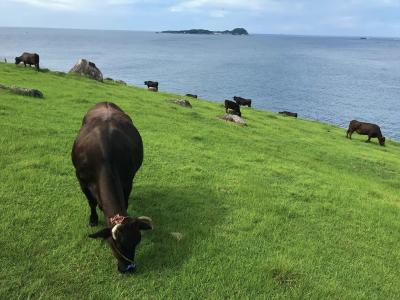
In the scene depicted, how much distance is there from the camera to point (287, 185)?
1299cm

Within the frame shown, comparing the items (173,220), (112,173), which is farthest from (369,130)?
(112,173)

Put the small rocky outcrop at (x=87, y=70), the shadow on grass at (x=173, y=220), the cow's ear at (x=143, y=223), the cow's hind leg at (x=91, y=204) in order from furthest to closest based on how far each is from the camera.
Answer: the small rocky outcrop at (x=87, y=70), the cow's hind leg at (x=91, y=204), the shadow on grass at (x=173, y=220), the cow's ear at (x=143, y=223)

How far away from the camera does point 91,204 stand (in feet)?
27.9

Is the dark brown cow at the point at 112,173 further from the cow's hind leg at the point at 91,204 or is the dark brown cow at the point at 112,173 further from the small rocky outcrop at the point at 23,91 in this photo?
the small rocky outcrop at the point at 23,91

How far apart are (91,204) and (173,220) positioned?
5.95 ft

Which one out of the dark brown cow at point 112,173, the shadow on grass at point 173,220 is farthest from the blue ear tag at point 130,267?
the shadow on grass at point 173,220

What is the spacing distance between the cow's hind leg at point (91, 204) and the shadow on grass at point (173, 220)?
3.18ft

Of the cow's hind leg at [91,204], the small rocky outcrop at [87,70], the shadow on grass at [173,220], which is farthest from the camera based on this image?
the small rocky outcrop at [87,70]

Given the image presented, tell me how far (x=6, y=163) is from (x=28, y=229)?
11.8 ft

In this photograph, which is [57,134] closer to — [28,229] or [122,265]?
[28,229]

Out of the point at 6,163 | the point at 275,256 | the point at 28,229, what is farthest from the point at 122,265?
the point at 6,163

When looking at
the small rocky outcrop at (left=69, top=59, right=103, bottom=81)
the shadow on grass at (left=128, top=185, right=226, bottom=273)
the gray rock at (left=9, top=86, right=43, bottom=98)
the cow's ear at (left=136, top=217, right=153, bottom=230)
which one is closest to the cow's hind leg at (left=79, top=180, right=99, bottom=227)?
the shadow on grass at (left=128, top=185, right=226, bottom=273)

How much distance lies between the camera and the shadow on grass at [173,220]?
7.76m

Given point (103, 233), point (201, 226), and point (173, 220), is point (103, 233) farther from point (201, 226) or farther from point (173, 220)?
point (201, 226)
